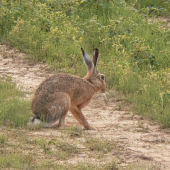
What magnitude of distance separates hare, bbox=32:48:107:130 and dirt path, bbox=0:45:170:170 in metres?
0.26

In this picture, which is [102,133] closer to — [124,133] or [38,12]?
[124,133]

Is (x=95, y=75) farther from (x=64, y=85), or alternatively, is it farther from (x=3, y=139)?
(x=3, y=139)

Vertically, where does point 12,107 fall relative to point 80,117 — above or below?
above

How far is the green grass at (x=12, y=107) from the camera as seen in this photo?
6.27 m

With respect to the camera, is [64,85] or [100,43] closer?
[64,85]

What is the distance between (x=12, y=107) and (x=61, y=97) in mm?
757

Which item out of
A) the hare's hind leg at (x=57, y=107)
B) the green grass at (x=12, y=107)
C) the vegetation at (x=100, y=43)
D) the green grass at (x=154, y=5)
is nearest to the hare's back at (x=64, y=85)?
the hare's hind leg at (x=57, y=107)

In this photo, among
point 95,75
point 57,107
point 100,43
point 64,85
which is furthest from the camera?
point 100,43

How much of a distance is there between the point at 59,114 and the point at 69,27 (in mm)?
3560

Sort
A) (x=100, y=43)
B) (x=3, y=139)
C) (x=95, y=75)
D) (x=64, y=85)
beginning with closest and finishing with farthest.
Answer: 1. (x=3, y=139)
2. (x=64, y=85)
3. (x=95, y=75)
4. (x=100, y=43)

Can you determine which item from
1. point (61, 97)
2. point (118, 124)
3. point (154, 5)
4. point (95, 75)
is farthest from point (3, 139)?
point (154, 5)

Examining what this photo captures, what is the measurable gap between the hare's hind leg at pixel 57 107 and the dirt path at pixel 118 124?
0.22 meters

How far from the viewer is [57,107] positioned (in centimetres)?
651

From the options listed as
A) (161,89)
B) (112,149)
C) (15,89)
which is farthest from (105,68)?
(112,149)
